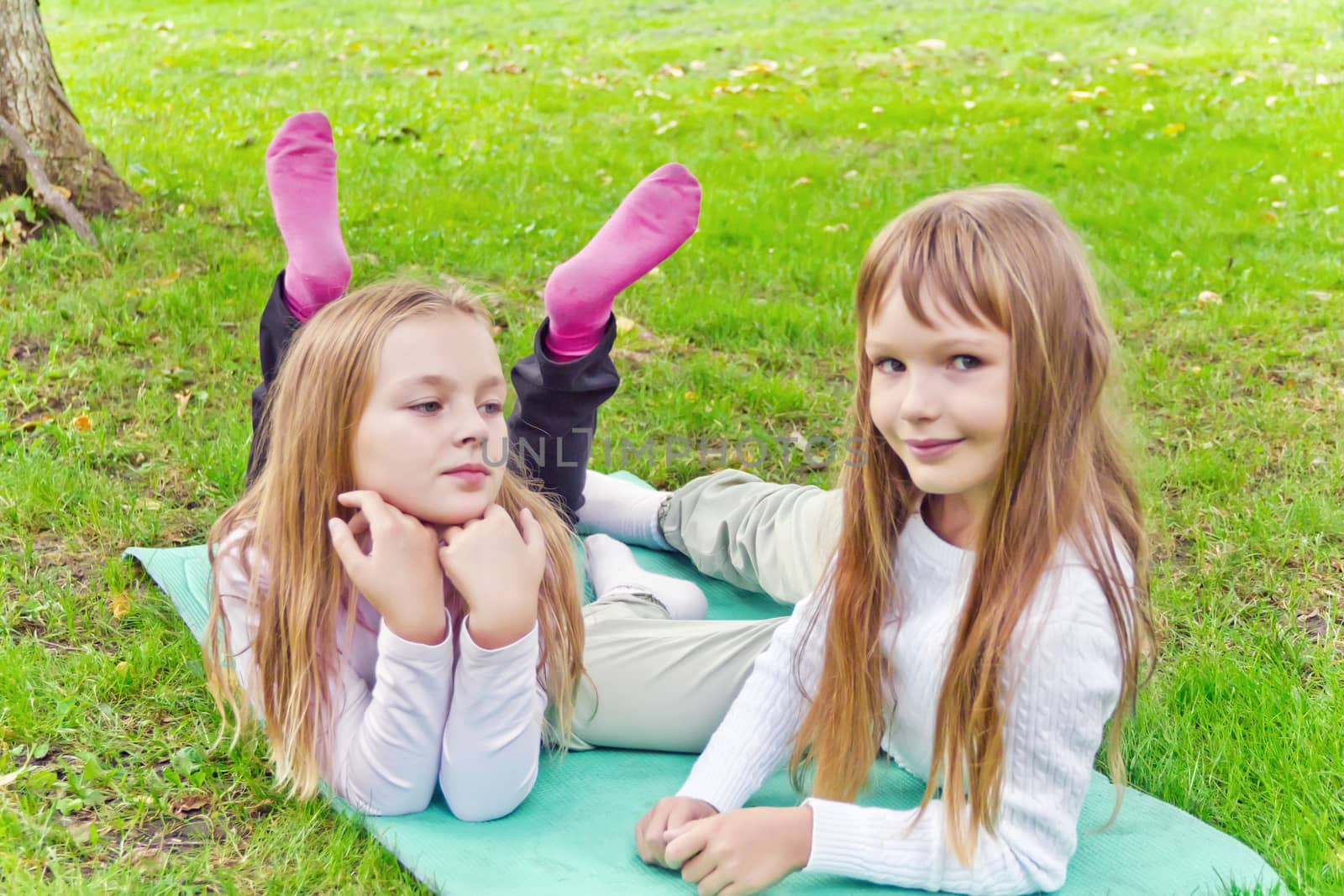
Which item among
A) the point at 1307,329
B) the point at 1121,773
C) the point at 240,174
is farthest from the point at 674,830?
the point at 240,174

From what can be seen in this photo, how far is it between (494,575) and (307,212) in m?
1.09

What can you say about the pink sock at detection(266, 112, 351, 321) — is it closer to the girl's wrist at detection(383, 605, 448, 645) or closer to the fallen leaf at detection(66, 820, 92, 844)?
the girl's wrist at detection(383, 605, 448, 645)

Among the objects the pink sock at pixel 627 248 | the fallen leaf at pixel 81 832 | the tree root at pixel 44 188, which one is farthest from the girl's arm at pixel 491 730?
the tree root at pixel 44 188

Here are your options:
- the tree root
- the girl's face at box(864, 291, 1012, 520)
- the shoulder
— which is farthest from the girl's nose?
the tree root

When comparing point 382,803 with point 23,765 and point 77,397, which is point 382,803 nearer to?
point 23,765

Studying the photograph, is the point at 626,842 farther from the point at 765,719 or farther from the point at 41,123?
the point at 41,123

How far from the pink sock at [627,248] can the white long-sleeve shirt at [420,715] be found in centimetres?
76

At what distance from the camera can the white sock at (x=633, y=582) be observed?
103 inches

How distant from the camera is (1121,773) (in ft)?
6.13

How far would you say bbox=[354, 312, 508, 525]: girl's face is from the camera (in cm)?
188

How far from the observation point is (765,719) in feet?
6.41

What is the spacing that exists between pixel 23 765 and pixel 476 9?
34.7 feet

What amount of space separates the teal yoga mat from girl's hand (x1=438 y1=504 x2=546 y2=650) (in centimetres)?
35

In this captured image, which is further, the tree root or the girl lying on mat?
the tree root
